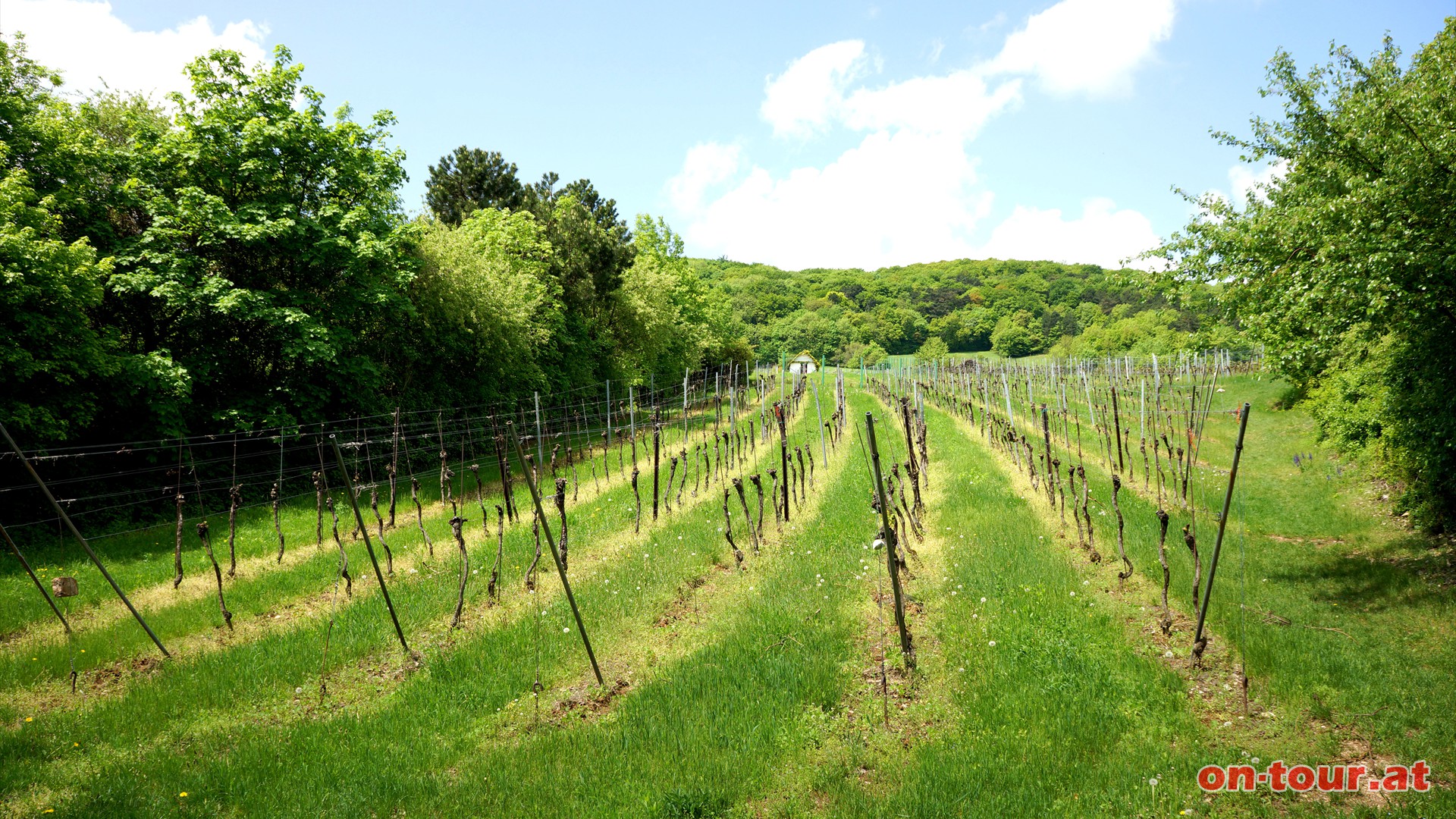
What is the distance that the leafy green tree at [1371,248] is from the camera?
830cm

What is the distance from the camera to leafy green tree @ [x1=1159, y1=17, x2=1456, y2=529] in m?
8.30

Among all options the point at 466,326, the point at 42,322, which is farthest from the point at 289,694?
the point at 466,326

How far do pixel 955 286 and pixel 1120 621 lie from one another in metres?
165

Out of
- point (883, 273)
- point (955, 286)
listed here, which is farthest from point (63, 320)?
point (883, 273)

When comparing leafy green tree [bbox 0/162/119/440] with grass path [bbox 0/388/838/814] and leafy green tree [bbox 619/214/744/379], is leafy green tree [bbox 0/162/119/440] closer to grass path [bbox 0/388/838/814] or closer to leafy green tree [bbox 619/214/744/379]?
grass path [bbox 0/388/838/814]

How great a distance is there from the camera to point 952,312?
14238 centimetres

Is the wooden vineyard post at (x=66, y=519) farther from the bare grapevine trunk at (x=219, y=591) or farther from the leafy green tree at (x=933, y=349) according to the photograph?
the leafy green tree at (x=933, y=349)

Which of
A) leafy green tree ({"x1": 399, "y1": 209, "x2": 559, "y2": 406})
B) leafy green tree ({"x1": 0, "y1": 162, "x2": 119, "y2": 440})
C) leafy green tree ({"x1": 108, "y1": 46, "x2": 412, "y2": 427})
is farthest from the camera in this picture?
leafy green tree ({"x1": 399, "y1": 209, "x2": 559, "y2": 406})

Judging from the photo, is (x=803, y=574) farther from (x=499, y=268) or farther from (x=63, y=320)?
(x=499, y=268)

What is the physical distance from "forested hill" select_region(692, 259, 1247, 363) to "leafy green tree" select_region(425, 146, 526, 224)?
54391mm

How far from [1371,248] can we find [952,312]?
464 feet

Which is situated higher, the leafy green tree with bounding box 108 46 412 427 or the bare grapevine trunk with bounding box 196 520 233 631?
the leafy green tree with bounding box 108 46 412 427

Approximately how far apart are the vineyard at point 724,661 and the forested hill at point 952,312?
82.7m

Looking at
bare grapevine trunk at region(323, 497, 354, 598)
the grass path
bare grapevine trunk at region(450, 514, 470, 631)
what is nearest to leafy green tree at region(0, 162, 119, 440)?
bare grapevine trunk at region(323, 497, 354, 598)
